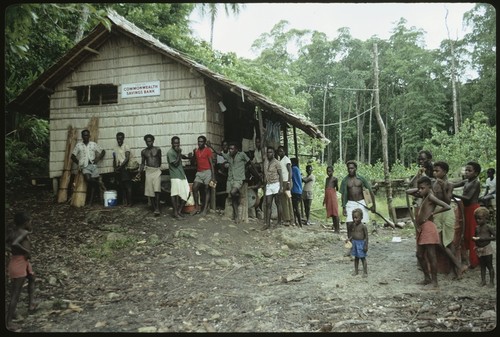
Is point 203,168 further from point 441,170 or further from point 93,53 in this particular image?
point 441,170

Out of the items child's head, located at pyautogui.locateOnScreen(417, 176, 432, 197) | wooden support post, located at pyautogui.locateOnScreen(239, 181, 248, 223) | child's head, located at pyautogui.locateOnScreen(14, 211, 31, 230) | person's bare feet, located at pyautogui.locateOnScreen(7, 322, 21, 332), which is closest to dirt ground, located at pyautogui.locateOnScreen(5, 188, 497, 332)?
person's bare feet, located at pyautogui.locateOnScreen(7, 322, 21, 332)

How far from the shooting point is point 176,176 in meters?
9.12

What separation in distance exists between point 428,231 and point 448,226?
0.52 metres

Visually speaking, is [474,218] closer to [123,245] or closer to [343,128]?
[123,245]

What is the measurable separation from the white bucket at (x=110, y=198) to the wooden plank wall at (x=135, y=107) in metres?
0.72

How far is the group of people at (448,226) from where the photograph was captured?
5.35 m

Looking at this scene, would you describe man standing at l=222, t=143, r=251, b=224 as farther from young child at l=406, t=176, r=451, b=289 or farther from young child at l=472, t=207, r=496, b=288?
young child at l=472, t=207, r=496, b=288

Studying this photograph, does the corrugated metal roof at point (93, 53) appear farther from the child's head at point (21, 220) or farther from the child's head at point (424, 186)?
the child's head at point (21, 220)

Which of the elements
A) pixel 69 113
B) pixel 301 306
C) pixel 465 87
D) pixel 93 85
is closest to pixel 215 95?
pixel 93 85

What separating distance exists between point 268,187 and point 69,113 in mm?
5984

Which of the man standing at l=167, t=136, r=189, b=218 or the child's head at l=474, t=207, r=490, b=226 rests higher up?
the man standing at l=167, t=136, r=189, b=218

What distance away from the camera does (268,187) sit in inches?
376

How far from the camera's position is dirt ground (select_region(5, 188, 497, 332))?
4.60 meters

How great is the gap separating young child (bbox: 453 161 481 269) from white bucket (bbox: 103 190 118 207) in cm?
780
